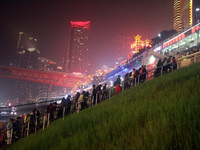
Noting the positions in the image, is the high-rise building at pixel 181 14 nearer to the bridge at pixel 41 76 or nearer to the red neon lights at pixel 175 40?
the bridge at pixel 41 76

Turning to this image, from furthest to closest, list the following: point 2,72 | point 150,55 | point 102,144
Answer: point 2,72, point 150,55, point 102,144

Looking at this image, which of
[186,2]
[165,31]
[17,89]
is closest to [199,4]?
[165,31]

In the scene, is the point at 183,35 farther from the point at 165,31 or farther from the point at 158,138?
the point at 165,31

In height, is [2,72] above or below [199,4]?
below

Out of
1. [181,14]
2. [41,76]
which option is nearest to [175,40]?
[41,76]

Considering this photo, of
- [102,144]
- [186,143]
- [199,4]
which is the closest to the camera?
[186,143]

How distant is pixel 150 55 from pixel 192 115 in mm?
21934

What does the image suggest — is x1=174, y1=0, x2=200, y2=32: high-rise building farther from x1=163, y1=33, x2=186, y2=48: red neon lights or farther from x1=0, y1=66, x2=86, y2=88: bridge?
x1=163, y1=33, x2=186, y2=48: red neon lights

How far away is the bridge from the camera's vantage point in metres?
70.6

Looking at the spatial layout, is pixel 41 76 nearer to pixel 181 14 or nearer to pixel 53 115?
pixel 53 115

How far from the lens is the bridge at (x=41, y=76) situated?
232 feet

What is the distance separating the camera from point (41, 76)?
246ft

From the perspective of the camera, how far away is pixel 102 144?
3.24 metres

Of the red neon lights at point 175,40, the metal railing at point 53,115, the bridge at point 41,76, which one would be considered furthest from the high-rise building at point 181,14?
the metal railing at point 53,115
